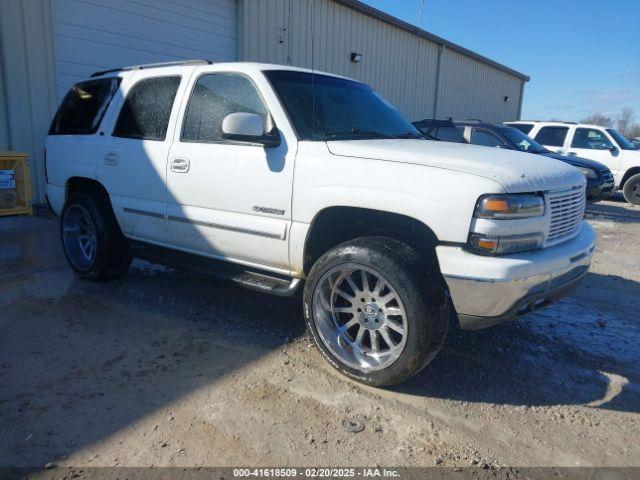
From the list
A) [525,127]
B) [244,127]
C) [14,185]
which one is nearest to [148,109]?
[244,127]

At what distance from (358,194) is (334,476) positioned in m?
1.55

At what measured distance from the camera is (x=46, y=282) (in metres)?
4.99

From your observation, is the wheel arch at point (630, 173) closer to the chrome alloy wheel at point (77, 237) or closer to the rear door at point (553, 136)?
the rear door at point (553, 136)

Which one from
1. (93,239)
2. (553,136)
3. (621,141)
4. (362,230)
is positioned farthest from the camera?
(621,141)

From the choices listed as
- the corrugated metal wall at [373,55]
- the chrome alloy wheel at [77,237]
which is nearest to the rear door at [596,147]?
the corrugated metal wall at [373,55]

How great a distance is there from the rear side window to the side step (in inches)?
50.8

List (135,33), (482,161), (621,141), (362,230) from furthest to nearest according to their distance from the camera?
(621,141)
(135,33)
(362,230)
(482,161)

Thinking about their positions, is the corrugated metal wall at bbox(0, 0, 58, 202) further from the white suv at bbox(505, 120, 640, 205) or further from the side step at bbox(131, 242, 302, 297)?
the white suv at bbox(505, 120, 640, 205)

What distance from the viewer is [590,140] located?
13031mm

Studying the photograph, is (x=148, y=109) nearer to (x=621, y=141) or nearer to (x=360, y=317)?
(x=360, y=317)

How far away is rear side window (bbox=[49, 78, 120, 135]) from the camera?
484 centimetres

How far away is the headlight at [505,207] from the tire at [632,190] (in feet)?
39.3

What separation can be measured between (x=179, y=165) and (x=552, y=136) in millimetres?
11415

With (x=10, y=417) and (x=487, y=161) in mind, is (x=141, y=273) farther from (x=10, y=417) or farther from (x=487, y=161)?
(x=487, y=161)
